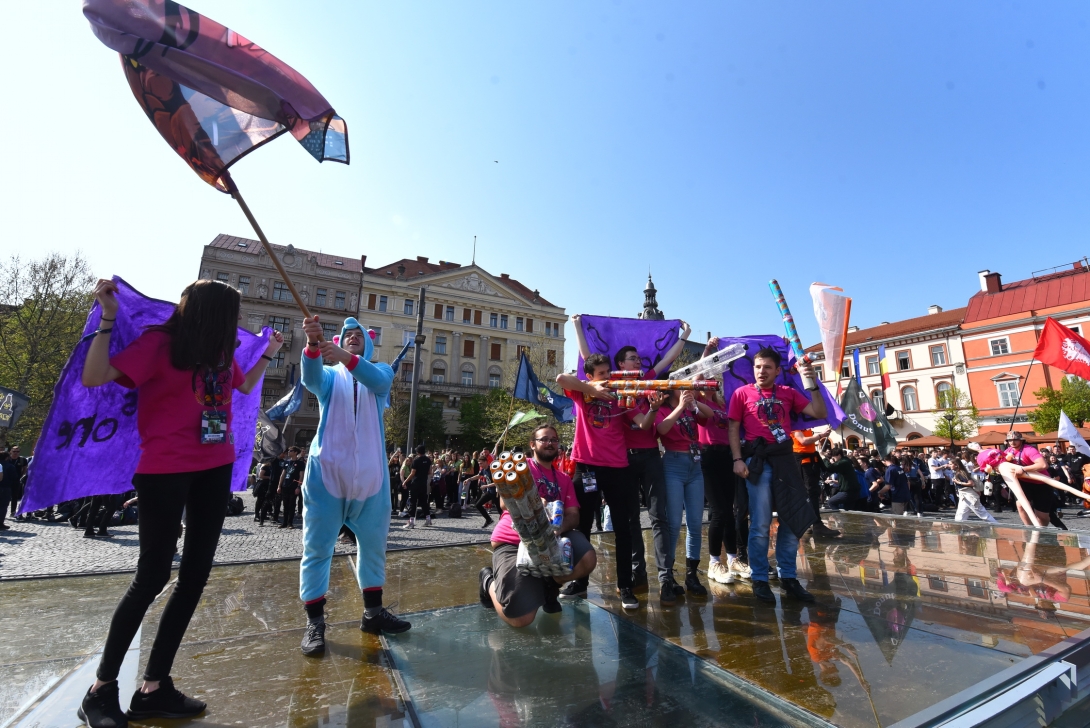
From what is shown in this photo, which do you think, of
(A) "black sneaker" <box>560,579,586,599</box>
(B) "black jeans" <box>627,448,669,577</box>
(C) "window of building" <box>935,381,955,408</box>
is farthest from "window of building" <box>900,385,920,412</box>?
(A) "black sneaker" <box>560,579,586,599</box>

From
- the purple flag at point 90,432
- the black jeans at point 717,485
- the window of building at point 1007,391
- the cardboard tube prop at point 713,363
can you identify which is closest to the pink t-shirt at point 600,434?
the cardboard tube prop at point 713,363

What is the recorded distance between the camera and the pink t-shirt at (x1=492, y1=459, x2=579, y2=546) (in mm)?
3402

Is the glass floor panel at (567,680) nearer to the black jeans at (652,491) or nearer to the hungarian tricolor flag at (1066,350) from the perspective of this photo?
the black jeans at (652,491)

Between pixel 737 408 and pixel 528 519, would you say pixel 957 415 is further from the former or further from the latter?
pixel 528 519

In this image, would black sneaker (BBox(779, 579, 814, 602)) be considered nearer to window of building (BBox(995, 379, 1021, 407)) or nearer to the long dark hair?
the long dark hair

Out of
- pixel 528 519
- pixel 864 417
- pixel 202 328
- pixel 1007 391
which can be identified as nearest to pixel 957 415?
pixel 1007 391

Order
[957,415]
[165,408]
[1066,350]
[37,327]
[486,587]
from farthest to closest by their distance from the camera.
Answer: [957,415], [37,327], [1066,350], [486,587], [165,408]

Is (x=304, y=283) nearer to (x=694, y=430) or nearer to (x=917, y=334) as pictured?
(x=694, y=430)

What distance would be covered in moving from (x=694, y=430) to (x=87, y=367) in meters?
3.88

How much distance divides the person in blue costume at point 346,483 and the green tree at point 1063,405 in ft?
143

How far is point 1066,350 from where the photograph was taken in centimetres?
1037

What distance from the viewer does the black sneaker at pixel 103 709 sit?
2.07 metres

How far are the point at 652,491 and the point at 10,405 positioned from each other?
15571mm

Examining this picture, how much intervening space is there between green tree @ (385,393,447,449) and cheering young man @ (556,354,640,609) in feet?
125
